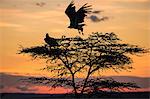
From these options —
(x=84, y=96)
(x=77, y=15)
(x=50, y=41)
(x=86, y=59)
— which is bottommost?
(x=84, y=96)

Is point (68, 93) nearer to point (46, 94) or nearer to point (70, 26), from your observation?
point (46, 94)

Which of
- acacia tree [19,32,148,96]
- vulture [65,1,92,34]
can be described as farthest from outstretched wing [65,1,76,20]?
Result: acacia tree [19,32,148,96]

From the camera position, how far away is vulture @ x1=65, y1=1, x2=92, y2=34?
11.1 ft

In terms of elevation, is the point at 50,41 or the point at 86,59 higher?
the point at 50,41

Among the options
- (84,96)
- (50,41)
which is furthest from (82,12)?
(84,96)

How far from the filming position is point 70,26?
340 centimetres

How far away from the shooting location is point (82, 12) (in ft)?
11.1

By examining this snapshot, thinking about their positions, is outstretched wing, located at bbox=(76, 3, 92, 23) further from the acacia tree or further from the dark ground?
the dark ground

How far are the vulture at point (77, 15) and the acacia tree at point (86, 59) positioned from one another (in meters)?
0.12

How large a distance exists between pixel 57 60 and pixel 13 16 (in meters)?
0.60

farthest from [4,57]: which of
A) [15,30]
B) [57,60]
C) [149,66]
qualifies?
[149,66]

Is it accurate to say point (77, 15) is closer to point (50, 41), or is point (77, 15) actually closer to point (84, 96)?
point (50, 41)

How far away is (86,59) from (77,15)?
438 millimetres

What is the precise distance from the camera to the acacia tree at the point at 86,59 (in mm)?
3404
